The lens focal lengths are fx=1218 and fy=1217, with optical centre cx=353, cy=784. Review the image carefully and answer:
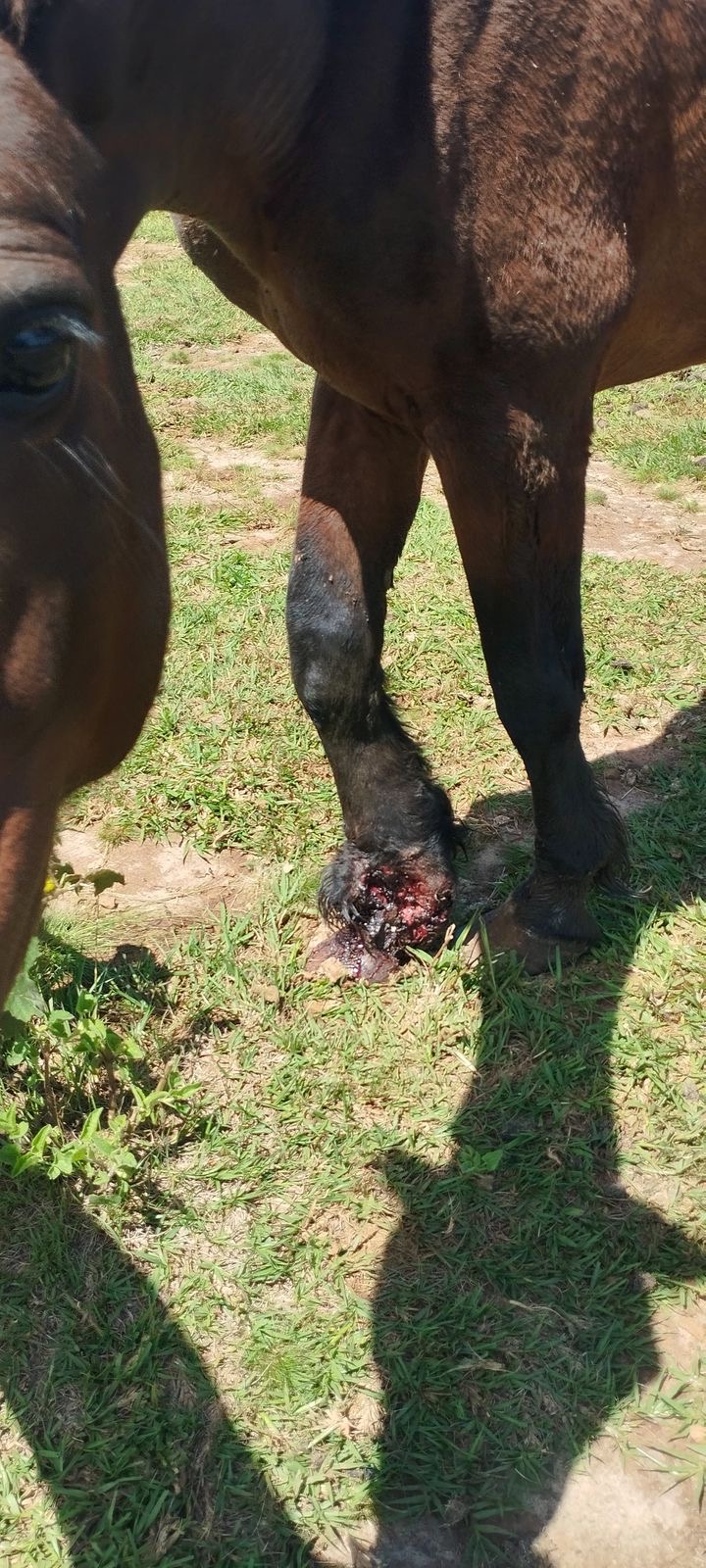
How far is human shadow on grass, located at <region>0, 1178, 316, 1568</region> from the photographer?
5.87ft

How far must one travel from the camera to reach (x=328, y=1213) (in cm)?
228

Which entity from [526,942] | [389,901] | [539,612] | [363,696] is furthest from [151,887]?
[539,612]

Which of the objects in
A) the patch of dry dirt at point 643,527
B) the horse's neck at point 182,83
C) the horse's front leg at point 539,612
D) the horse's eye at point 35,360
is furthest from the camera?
the patch of dry dirt at point 643,527

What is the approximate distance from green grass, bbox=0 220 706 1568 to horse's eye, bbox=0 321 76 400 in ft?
2.56

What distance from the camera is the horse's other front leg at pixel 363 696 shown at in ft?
8.79

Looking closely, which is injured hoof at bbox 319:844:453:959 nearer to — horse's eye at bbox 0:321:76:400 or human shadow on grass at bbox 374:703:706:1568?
human shadow on grass at bbox 374:703:706:1568

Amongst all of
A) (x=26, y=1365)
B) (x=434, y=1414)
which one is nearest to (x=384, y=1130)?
(x=434, y=1414)

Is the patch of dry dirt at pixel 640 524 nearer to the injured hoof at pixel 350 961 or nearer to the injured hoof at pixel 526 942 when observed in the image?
the injured hoof at pixel 526 942

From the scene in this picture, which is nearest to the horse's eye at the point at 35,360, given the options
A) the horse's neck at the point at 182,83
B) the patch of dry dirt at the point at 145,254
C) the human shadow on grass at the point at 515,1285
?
the horse's neck at the point at 182,83

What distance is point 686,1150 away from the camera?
2371 millimetres

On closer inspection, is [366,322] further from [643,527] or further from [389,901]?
[643,527]

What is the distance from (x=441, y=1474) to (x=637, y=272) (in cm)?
209

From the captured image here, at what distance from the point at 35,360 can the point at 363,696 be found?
5.73ft

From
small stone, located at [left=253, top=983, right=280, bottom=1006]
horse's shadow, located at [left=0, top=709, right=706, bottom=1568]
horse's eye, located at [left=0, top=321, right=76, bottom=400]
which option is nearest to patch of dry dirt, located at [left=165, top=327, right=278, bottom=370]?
small stone, located at [left=253, top=983, right=280, bottom=1006]
